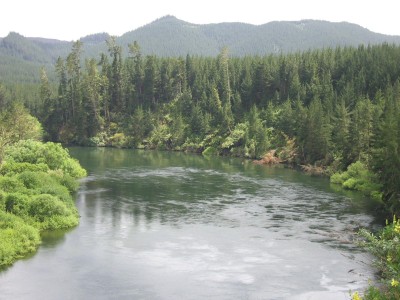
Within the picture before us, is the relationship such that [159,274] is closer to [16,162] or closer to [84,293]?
[84,293]

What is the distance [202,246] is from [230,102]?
11823 centimetres

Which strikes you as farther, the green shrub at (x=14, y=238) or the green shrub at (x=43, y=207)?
the green shrub at (x=43, y=207)

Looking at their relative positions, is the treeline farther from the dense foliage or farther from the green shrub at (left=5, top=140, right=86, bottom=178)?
the dense foliage

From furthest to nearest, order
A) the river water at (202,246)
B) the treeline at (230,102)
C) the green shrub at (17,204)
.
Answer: the treeline at (230,102), the green shrub at (17,204), the river water at (202,246)

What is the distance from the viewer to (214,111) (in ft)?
530

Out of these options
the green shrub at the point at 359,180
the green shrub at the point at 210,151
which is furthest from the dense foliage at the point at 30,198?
the green shrub at the point at 210,151

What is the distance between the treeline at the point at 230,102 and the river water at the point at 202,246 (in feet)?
98.5

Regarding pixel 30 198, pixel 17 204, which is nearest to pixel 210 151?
pixel 30 198

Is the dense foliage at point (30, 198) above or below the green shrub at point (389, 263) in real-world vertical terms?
below

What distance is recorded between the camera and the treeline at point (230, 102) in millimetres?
112481

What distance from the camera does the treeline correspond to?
112481mm

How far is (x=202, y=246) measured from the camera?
48.6 m

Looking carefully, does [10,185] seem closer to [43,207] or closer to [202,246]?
[43,207]

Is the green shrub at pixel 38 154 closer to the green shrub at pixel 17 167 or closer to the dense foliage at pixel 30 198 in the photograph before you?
the dense foliage at pixel 30 198
